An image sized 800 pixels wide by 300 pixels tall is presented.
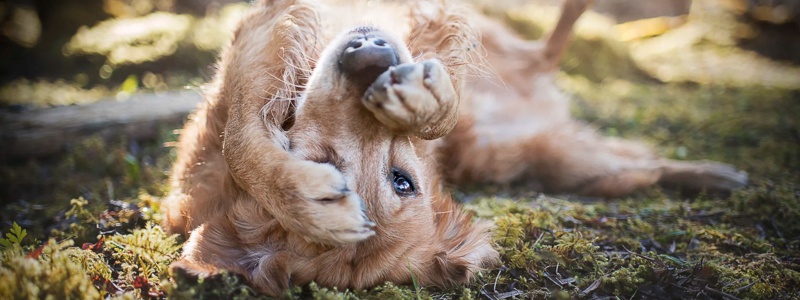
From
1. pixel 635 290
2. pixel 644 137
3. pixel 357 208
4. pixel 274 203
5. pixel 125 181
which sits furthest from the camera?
pixel 644 137

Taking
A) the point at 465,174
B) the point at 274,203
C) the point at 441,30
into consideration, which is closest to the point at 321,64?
the point at 274,203

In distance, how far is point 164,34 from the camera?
6781 millimetres

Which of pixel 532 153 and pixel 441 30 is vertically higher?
pixel 441 30

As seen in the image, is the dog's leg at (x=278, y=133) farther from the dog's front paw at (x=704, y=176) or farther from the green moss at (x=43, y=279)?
the dog's front paw at (x=704, y=176)

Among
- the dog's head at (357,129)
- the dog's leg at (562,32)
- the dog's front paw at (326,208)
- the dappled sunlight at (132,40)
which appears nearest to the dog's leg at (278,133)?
the dog's front paw at (326,208)

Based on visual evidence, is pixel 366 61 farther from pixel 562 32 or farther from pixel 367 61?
pixel 562 32

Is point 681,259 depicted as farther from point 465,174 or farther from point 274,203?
point 274,203

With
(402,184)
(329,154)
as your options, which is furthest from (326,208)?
(402,184)

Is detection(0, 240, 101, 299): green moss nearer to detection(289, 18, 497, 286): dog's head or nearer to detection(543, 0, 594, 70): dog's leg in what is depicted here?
detection(289, 18, 497, 286): dog's head

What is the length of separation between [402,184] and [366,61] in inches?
24.5

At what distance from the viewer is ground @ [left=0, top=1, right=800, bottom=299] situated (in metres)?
2.40

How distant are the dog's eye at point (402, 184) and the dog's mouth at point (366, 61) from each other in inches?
18.2

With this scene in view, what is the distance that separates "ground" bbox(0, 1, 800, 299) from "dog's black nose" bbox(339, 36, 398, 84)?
0.89 meters

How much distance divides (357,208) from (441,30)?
1.56m
